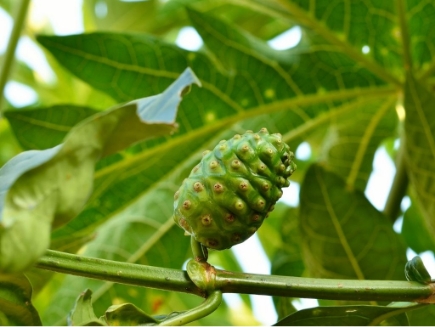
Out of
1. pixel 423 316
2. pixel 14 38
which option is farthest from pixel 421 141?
pixel 14 38

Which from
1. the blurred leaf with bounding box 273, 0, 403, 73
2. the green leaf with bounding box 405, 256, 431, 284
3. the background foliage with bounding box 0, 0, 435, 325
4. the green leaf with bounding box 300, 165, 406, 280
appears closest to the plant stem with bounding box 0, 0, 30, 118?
the background foliage with bounding box 0, 0, 435, 325

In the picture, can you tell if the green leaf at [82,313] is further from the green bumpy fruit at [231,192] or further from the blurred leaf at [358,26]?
the blurred leaf at [358,26]

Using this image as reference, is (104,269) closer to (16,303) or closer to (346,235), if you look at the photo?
(16,303)

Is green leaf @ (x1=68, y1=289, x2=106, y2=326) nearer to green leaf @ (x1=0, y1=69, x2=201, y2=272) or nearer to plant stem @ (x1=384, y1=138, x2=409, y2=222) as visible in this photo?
green leaf @ (x1=0, y1=69, x2=201, y2=272)

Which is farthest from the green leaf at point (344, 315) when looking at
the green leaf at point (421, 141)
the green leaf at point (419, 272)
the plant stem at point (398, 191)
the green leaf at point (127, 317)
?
the plant stem at point (398, 191)

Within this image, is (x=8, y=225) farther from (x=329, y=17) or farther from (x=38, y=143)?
(x=329, y=17)

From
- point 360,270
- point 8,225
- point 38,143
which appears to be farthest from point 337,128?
point 8,225
